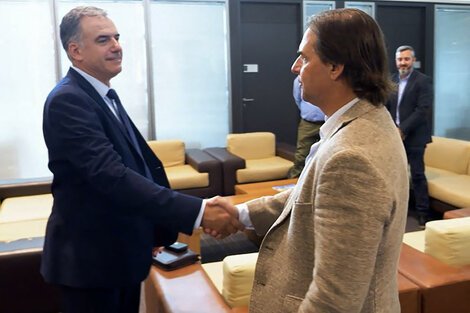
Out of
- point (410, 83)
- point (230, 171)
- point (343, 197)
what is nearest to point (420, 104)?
point (410, 83)

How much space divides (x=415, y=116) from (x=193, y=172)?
2.35 meters

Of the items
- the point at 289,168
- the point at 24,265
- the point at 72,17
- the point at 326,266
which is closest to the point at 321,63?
the point at 326,266

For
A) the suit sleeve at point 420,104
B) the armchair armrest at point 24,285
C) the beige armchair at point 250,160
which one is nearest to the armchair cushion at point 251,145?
the beige armchair at point 250,160

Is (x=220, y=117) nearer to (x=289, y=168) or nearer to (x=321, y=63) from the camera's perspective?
(x=289, y=168)

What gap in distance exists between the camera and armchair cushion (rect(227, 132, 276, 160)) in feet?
20.0

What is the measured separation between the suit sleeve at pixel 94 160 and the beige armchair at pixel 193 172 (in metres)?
3.51

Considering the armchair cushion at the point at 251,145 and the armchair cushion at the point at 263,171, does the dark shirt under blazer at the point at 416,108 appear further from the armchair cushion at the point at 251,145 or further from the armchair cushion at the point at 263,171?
the armchair cushion at the point at 251,145

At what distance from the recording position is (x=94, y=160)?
162 centimetres

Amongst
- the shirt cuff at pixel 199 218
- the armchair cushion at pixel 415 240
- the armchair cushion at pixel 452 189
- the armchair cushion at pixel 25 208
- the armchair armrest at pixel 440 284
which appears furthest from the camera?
the armchair cushion at pixel 452 189

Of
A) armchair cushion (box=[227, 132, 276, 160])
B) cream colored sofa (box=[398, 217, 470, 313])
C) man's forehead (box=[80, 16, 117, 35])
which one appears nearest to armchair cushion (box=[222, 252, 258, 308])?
cream colored sofa (box=[398, 217, 470, 313])

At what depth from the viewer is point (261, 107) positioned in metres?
7.02

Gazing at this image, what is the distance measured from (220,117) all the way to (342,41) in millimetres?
5702

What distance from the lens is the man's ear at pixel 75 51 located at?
1803mm

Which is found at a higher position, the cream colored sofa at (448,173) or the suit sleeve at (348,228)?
the suit sleeve at (348,228)
